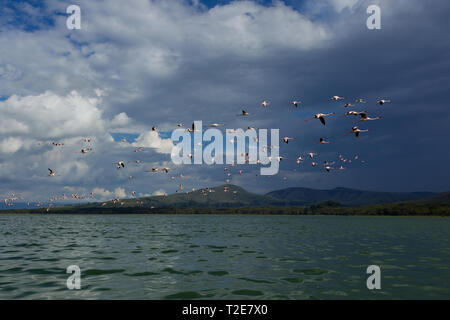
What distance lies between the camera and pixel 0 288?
2222 cm

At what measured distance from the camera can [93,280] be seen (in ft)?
80.5

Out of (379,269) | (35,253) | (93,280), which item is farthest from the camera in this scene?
(35,253)
